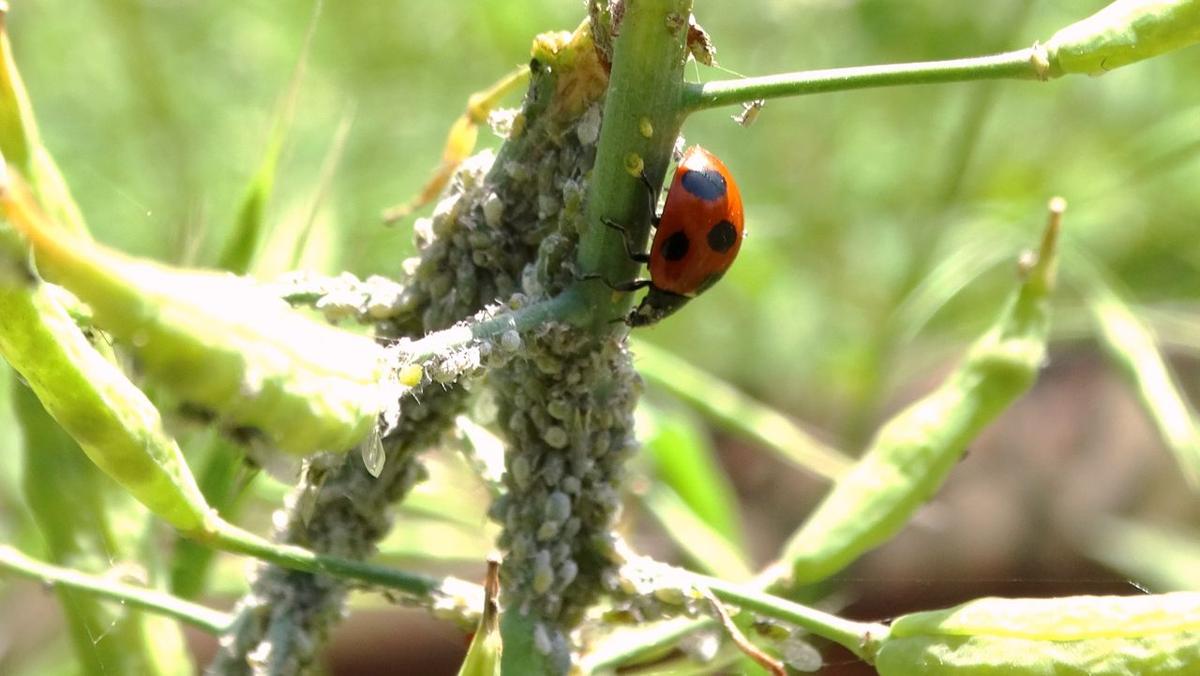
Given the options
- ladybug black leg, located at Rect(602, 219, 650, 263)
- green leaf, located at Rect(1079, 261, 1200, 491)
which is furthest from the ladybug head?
green leaf, located at Rect(1079, 261, 1200, 491)

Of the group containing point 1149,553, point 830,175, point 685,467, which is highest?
point 830,175

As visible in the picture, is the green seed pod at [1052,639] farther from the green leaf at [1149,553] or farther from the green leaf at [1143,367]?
the green leaf at [1149,553]

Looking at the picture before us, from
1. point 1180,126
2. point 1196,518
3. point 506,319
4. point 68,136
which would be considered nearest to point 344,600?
point 506,319

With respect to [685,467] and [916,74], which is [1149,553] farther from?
[916,74]

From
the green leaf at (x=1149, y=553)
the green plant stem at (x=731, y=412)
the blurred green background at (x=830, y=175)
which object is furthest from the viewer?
the blurred green background at (x=830, y=175)

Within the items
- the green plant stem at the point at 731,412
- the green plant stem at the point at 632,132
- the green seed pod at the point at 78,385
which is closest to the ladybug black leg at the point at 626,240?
the green plant stem at the point at 632,132

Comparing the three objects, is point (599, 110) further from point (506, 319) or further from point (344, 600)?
point (344, 600)

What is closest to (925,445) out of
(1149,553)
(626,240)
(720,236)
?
(720,236)
